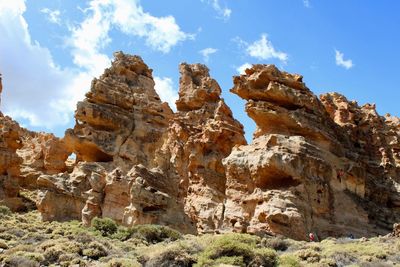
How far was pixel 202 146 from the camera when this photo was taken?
41125 millimetres

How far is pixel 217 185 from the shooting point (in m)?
39.7

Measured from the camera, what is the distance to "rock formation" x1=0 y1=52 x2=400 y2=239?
28750 millimetres

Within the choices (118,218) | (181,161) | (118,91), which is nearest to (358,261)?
(118,218)

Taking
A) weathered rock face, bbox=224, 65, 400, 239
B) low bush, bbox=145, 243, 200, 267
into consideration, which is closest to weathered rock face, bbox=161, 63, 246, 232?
weathered rock face, bbox=224, 65, 400, 239

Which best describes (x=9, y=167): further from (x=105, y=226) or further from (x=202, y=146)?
(x=105, y=226)

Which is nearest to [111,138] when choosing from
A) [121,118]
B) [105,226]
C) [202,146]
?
[121,118]

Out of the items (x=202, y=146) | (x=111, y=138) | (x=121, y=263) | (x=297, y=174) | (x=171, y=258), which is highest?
(x=111, y=138)

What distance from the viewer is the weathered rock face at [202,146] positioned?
125 ft

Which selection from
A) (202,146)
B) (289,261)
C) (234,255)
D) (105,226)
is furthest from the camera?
(202,146)

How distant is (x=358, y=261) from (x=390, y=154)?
66.0 ft

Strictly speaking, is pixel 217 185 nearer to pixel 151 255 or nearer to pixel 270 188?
pixel 270 188

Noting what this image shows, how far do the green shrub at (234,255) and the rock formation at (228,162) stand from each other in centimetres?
786

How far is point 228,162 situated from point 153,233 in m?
6.92

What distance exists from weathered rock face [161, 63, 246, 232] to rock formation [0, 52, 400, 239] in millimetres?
90
